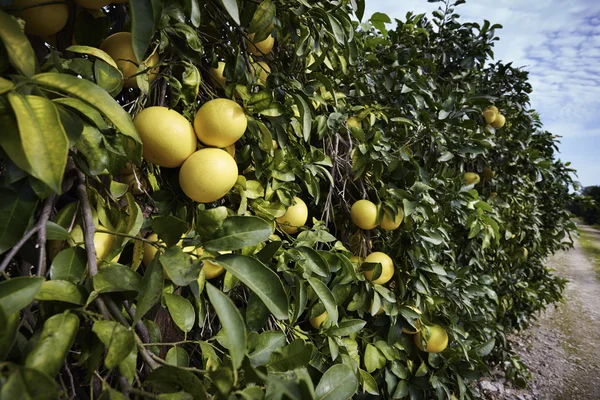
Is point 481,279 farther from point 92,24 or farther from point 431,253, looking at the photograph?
point 92,24

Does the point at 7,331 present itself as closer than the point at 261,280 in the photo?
Yes

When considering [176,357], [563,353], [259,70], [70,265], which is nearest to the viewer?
[70,265]

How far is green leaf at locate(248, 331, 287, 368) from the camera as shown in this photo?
1.90ft

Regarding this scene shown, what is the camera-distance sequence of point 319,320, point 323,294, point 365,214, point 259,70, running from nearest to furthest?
point 323,294 < point 259,70 < point 319,320 < point 365,214

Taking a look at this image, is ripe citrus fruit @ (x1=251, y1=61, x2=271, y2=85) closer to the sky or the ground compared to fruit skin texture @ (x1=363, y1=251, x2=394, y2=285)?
closer to the sky

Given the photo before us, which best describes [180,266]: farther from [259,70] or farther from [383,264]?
[383,264]

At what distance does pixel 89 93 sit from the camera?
0.39 meters

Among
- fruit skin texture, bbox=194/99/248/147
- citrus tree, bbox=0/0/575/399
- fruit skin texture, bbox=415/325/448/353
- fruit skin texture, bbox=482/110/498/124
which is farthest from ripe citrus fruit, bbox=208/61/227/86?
fruit skin texture, bbox=482/110/498/124

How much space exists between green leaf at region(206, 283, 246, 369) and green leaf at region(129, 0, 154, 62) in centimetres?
29

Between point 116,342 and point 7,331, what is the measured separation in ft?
0.32

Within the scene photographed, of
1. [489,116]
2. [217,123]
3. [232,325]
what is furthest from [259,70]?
[489,116]

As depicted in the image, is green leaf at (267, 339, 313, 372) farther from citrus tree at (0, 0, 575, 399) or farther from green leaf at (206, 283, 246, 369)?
green leaf at (206, 283, 246, 369)

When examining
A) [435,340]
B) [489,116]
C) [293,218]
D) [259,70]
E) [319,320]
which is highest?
Answer: [489,116]

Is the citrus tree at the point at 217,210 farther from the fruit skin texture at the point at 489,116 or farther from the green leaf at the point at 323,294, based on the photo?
the fruit skin texture at the point at 489,116
